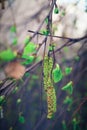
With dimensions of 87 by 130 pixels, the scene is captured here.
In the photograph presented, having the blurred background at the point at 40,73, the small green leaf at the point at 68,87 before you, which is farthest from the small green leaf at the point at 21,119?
the small green leaf at the point at 68,87

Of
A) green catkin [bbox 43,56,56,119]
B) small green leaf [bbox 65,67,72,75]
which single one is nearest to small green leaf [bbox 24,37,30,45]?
green catkin [bbox 43,56,56,119]

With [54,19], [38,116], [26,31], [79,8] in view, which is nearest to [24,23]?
[26,31]

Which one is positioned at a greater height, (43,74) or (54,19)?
(54,19)

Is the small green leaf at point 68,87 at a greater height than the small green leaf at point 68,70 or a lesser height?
lesser

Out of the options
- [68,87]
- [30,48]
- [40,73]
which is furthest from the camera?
[68,87]

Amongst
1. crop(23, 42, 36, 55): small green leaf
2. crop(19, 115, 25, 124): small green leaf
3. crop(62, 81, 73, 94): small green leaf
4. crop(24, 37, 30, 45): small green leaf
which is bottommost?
crop(19, 115, 25, 124): small green leaf

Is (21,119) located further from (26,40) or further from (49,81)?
(26,40)

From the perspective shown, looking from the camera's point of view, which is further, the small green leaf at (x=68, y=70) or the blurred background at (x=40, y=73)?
the small green leaf at (x=68, y=70)

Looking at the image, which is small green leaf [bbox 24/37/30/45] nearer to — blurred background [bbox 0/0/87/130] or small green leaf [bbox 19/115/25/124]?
blurred background [bbox 0/0/87/130]

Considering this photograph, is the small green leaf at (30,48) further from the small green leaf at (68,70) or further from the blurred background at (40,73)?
the small green leaf at (68,70)

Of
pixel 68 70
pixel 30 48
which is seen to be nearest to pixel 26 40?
pixel 30 48

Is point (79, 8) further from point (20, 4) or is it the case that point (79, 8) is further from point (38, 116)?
point (38, 116)
